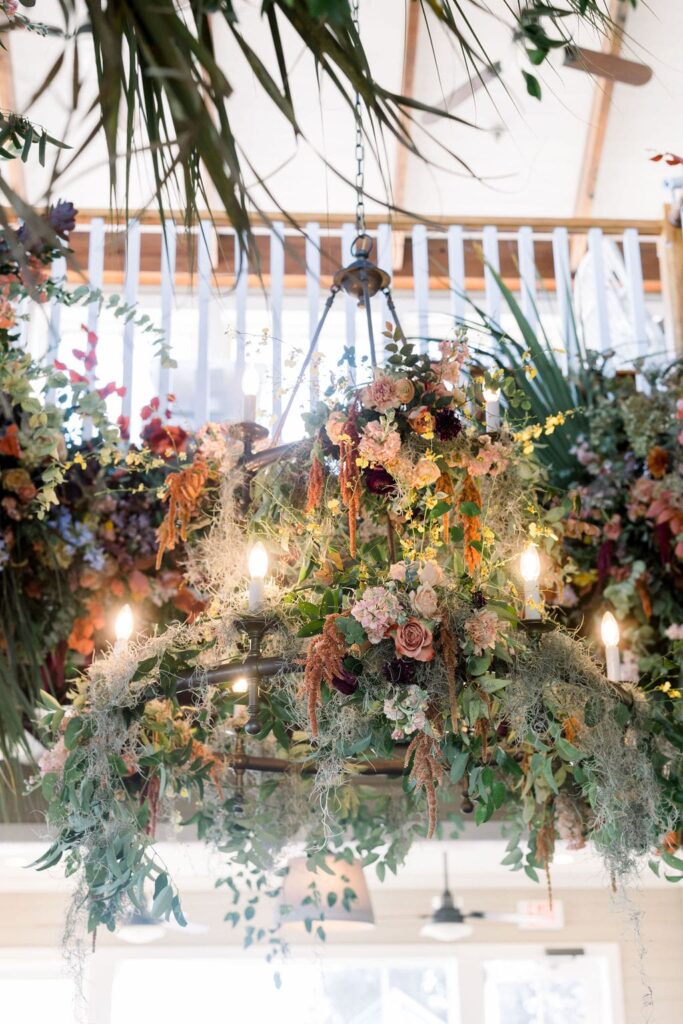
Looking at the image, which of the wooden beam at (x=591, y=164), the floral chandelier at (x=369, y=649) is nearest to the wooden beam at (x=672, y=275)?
the floral chandelier at (x=369, y=649)

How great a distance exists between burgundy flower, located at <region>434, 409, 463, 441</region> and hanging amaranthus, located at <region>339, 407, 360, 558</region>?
0.15 meters

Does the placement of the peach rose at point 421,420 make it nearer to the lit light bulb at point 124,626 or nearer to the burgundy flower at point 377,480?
the burgundy flower at point 377,480

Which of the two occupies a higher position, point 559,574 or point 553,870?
point 559,574

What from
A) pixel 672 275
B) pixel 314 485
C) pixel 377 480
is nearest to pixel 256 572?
pixel 314 485

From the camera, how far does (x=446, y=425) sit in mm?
2107

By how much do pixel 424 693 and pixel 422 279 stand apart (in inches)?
117

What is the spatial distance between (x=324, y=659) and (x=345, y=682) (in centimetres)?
5

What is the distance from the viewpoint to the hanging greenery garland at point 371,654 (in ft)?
6.39

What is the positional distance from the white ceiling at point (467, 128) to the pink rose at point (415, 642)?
465 cm

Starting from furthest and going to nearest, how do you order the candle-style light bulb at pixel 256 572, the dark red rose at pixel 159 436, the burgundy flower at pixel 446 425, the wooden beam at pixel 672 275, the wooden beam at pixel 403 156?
the wooden beam at pixel 403 156
the wooden beam at pixel 672 275
the dark red rose at pixel 159 436
the burgundy flower at pixel 446 425
the candle-style light bulb at pixel 256 572

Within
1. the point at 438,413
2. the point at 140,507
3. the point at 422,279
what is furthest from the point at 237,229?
the point at 422,279

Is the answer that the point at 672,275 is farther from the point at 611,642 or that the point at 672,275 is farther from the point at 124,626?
the point at 124,626

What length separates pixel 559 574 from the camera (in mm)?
2557

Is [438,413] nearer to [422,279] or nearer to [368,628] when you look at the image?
[368,628]
